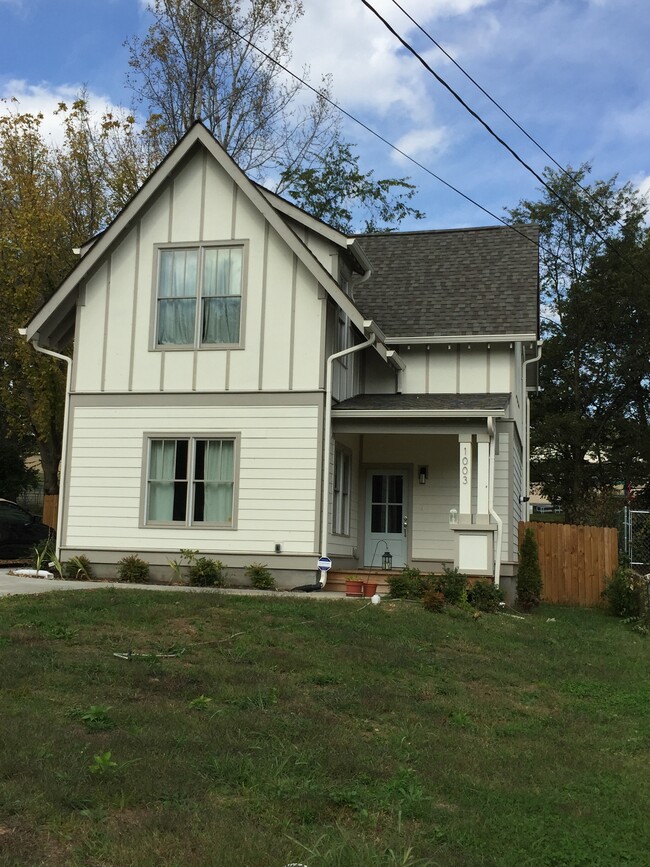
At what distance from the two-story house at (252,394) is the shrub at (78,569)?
203 mm

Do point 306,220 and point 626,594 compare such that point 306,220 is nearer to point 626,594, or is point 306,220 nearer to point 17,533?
point 626,594

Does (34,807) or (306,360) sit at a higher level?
(306,360)

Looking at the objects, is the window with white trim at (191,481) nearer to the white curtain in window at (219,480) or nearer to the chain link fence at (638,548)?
the white curtain in window at (219,480)

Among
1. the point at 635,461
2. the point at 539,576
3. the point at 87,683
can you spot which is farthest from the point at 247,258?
the point at 635,461

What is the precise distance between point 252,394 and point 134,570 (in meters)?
3.56

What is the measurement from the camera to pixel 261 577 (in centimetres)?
1493

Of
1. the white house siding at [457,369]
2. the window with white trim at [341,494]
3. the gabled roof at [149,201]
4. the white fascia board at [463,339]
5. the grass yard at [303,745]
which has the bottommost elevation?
the grass yard at [303,745]

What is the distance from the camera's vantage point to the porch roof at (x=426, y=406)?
1506 centimetres

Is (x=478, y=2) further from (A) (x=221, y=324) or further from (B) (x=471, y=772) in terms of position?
(B) (x=471, y=772)

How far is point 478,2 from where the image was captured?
33.7 feet

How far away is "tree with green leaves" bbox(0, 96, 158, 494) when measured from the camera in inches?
953

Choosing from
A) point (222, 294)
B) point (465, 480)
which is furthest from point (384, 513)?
point (222, 294)

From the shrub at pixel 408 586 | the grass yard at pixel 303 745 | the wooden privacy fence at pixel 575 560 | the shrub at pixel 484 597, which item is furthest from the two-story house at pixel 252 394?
the grass yard at pixel 303 745

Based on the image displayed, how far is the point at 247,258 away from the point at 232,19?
14.5m
